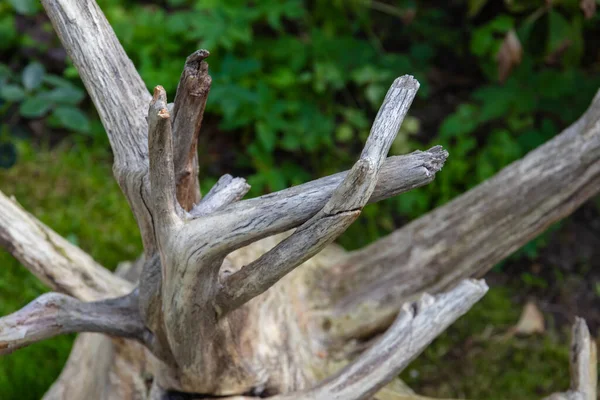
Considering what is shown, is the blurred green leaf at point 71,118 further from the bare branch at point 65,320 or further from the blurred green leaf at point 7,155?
the bare branch at point 65,320

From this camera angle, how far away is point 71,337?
94.7 inches

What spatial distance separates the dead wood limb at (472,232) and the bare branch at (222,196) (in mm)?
700

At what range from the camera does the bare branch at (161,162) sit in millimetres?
997

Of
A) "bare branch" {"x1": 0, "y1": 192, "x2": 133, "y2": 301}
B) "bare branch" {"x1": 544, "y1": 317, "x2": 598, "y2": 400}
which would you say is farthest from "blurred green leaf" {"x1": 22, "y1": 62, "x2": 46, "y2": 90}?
"bare branch" {"x1": 544, "y1": 317, "x2": 598, "y2": 400}

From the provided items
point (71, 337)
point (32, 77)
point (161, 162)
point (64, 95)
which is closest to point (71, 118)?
point (64, 95)

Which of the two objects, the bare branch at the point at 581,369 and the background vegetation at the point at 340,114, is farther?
the background vegetation at the point at 340,114

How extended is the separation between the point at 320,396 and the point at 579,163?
809mm

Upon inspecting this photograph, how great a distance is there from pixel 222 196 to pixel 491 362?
1.55 metres

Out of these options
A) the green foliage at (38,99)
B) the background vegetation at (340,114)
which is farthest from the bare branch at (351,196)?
the green foliage at (38,99)

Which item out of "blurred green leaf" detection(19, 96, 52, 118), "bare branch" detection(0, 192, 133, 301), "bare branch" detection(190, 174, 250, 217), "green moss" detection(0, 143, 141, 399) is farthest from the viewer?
Answer: "blurred green leaf" detection(19, 96, 52, 118)

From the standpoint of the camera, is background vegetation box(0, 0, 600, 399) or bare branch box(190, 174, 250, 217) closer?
bare branch box(190, 174, 250, 217)

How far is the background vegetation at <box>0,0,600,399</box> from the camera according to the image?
8.00 feet

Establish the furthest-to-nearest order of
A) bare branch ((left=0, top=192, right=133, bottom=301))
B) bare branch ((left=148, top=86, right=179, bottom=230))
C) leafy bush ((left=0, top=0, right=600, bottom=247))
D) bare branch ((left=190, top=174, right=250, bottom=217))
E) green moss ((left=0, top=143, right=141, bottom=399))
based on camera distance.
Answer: leafy bush ((left=0, top=0, right=600, bottom=247)) < green moss ((left=0, top=143, right=141, bottom=399)) < bare branch ((left=0, top=192, right=133, bottom=301)) < bare branch ((left=190, top=174, right=250, bottom=217)) < bare branch ((left=148, top=86, right=179, bottom=230))

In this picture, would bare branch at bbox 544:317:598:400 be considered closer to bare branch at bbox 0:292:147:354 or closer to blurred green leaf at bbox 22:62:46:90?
bare branch at bbox 0:292:147:354
